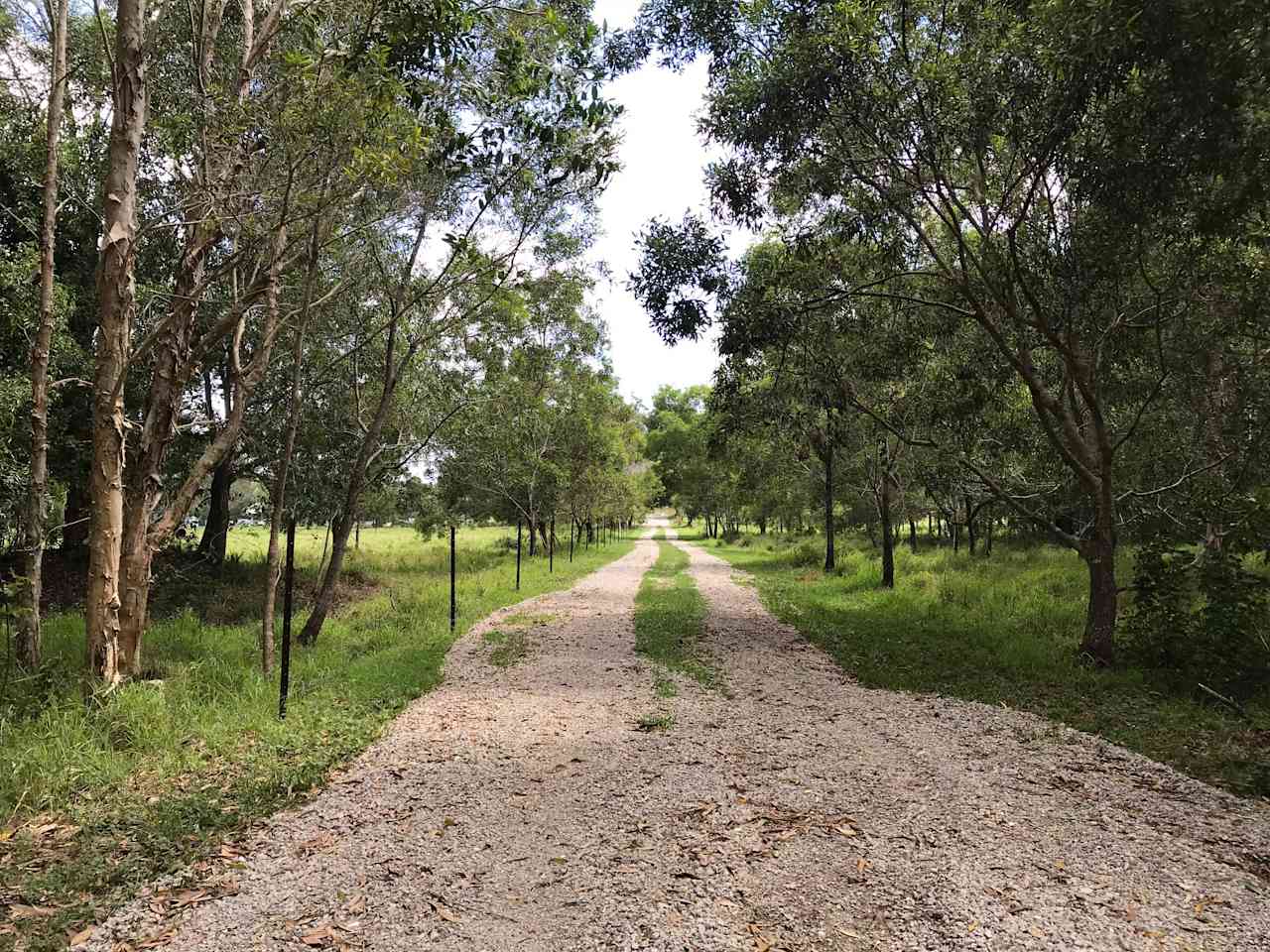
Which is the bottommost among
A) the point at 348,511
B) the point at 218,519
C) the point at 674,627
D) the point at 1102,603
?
the point at 674,627

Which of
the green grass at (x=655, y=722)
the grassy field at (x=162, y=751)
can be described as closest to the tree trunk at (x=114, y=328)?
the grassy field at (x=162, y=751)

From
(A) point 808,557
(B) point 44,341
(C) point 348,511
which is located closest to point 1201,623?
(C) point 348,511

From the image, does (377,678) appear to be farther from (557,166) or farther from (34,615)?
(557,166)

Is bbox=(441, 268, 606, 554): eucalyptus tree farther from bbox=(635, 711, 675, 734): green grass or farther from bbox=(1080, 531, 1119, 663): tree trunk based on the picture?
bbox=(1080, 531, 1119, 663): tree trunk

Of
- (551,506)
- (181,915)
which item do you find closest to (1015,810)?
(181,915)

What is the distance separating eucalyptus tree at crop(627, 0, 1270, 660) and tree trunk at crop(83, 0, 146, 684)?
6322mm

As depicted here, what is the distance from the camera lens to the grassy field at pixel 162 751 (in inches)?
154

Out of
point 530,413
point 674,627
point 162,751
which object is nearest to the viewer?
point 162,751

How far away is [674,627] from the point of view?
486 inches

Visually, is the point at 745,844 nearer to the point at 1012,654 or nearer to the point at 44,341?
the point at 1012,654

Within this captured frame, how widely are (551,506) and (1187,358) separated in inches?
879

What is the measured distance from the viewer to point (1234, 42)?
207 inches

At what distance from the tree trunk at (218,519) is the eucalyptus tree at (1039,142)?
13.9 m

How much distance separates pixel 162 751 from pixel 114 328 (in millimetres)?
4171
